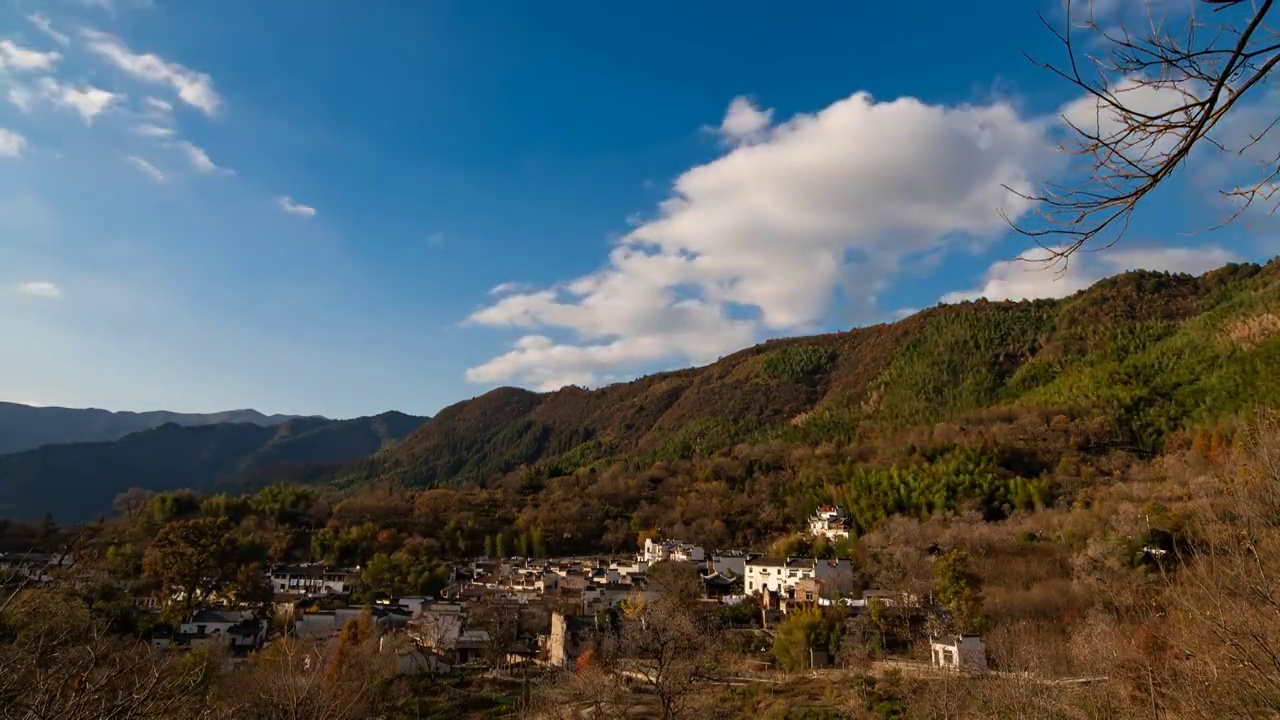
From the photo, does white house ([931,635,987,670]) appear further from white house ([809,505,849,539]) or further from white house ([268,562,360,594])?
white house ([268,562,360,594])

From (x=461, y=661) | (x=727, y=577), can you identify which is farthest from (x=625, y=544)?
(x=461, y=661)

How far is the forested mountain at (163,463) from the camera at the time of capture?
88562 millimetres

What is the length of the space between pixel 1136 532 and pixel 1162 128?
30.2 m

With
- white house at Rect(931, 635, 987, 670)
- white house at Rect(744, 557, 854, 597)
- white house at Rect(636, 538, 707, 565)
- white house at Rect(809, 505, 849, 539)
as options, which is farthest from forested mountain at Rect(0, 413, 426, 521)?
white house at Rect(931, 635, 987, 670)

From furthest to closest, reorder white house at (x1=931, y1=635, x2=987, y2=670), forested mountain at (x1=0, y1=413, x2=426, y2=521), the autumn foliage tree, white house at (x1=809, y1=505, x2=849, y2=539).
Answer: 1. forested mountain at (x1=0, y1=413, x2=426, y2=521)
2. white house at (x1=809, y1=505, x2=849, y2=539)
3. the autumn foliage tree
4. white house at (x1=931, y1=635, x2=987, y2=670)

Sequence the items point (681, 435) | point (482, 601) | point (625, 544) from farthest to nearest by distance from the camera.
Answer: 1. point (681, 435)
2. point (625, 544)
3. point (482, 601)

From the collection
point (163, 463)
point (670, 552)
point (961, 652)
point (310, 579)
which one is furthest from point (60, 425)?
point (961, 652)

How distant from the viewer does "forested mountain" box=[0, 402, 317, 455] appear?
488 ft

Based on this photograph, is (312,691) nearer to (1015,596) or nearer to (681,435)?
(1015,596)

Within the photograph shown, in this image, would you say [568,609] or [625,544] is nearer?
[568,609]

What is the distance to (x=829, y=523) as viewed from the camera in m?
49.2

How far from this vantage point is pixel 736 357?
139 metres

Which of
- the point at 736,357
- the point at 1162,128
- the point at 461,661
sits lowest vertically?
the point at 461,661

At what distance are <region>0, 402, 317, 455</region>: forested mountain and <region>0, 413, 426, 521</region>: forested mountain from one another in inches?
650
